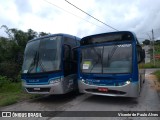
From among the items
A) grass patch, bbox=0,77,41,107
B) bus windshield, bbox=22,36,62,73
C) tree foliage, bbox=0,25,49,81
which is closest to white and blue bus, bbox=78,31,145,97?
bus windshield, bbox=22,36,62,73

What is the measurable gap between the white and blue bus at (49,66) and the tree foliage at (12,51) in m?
11.4

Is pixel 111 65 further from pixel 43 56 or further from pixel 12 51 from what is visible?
pixel 12 51

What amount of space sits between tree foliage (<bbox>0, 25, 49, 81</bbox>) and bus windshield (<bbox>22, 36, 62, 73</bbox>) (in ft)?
37.2

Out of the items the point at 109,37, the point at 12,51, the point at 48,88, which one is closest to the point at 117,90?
the point at 109,37

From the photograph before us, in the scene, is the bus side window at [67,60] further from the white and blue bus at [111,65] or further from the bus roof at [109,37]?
the bus roof at [109,37]

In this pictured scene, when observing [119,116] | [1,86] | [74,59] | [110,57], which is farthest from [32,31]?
[119,116]

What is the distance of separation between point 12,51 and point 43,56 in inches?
700

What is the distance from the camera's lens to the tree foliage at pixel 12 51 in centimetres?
2194

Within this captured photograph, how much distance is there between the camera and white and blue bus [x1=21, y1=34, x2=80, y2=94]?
352 inches

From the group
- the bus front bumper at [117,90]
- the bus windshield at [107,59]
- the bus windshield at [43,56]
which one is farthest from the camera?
the bus windshield at [43,56]

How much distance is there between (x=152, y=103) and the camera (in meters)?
8.93

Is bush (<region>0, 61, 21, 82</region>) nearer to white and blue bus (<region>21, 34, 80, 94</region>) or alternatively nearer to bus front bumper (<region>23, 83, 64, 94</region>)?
white and blue bus (<region>21, 34, 80, 94</region>)

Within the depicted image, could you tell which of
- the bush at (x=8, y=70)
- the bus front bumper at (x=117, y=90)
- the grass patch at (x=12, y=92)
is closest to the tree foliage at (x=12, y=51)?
the bush at (x=8, y=70)

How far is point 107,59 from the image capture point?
873cm
